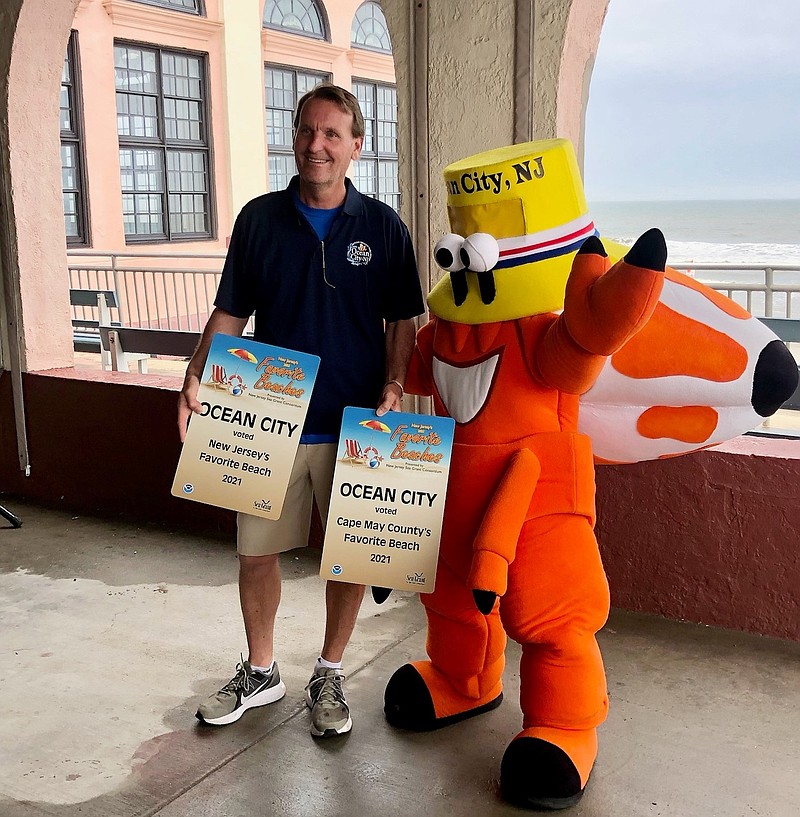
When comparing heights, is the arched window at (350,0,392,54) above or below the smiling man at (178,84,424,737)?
above

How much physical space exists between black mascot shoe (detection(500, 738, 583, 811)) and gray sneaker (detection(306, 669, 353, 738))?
1.70ft

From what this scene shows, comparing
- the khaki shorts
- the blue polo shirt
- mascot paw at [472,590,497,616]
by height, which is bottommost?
mascot paw at [472,590,497,616]

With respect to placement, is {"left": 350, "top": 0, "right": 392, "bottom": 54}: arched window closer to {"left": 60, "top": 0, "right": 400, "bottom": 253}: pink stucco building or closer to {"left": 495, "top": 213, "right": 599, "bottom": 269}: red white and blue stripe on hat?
{"left": 60, "top": 0, "right": 400, "bottom": 253}: pink stucco building

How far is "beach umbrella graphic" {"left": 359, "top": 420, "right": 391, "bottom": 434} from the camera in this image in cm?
234

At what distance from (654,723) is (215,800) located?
1.17 metres

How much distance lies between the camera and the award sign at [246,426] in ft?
7.94

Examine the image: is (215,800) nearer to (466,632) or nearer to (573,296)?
(466,632)

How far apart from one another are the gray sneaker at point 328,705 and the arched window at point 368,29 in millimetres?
12607

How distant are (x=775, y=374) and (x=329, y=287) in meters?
1.10

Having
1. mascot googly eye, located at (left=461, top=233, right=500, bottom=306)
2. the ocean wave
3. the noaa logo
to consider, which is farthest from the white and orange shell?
the ocean wave

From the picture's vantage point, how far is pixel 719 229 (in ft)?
138

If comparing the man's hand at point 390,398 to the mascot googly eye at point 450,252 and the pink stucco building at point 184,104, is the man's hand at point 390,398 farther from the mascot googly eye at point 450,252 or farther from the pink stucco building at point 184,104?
the pink stucco building at point 184,104

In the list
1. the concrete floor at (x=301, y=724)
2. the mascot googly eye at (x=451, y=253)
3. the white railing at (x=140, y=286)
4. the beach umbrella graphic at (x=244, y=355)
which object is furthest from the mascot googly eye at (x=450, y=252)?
the white railing at (x=140, y=286)

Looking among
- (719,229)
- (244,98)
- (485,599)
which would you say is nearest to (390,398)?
(485,599)
